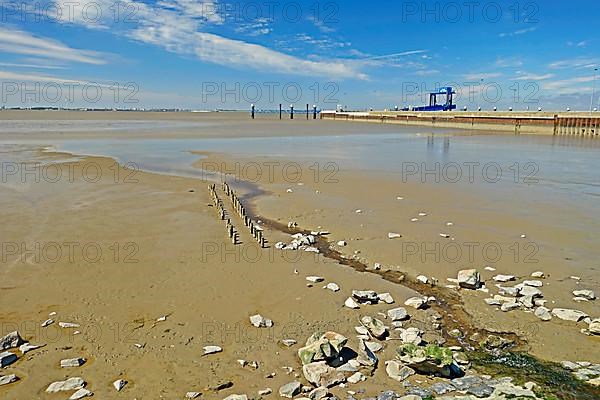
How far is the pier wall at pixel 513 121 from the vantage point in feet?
Result: 206

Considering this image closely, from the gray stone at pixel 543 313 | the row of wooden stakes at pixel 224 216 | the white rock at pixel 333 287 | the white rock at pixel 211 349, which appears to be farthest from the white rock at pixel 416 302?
the row of wooden stakes at pixel 224 216

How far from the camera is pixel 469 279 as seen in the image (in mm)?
9102

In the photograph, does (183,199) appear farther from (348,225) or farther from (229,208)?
(348,225)

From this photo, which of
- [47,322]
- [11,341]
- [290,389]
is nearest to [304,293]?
[290,389]

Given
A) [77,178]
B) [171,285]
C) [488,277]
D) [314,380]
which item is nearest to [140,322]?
[171,285]

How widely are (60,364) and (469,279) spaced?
7.49m

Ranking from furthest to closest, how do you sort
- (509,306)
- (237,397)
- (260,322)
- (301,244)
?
(301,244) → (509,306) → (260,322) → (237,397)

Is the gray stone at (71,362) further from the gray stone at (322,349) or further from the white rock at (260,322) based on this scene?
the gray stone at (322,349)

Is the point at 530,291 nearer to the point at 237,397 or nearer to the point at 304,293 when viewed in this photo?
the point at 304,293

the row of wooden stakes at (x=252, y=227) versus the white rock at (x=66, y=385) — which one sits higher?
the row of wooden stakes at (x=252, y=227)

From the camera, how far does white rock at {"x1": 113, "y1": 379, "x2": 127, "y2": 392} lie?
18.9ft

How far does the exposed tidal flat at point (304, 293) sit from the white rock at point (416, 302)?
0.02m

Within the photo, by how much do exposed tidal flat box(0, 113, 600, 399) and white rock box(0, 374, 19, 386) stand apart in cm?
9

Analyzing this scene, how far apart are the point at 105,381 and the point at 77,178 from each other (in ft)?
59.2
